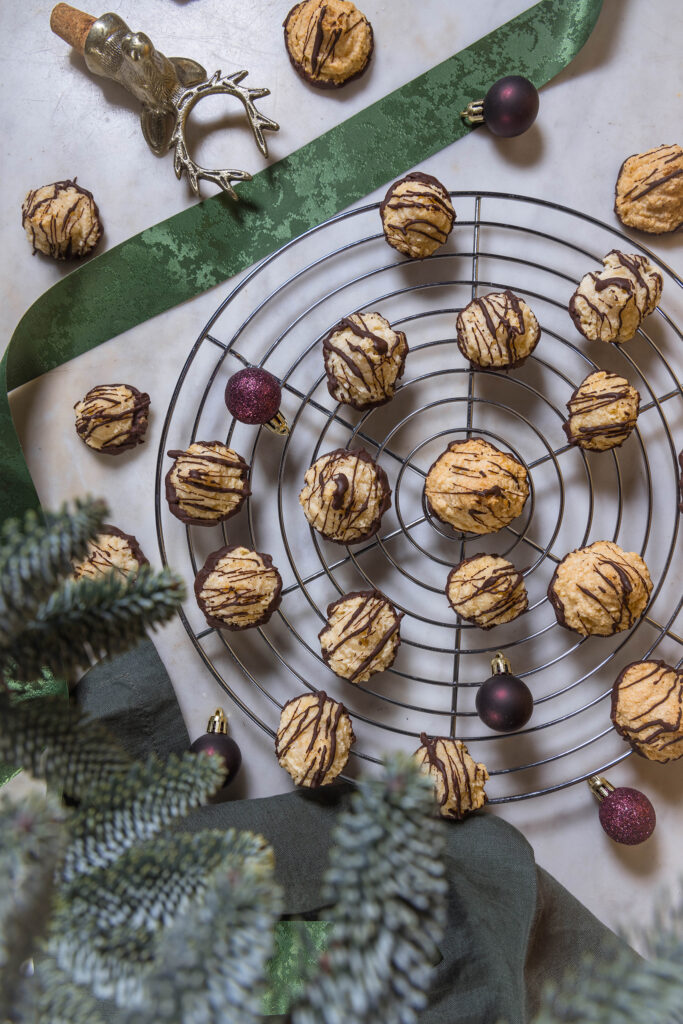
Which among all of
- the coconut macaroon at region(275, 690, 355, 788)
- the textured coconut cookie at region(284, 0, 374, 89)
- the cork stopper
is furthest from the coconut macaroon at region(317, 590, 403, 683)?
the cork stopper

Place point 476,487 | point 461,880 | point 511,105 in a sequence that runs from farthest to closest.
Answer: point 511,105, point 476,487, point 461,880

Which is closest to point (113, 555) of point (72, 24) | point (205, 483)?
point (205, 483)

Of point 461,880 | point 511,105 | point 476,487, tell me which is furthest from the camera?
point 511,105

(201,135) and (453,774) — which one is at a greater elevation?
(201,135)

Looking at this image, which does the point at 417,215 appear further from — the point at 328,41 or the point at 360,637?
the point at 360,637

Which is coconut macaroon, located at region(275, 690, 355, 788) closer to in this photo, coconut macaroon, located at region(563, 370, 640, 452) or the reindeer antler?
coconut macaroon, located at region(563, 370, 640, 452)

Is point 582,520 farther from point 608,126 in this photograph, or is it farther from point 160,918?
point 160,918
